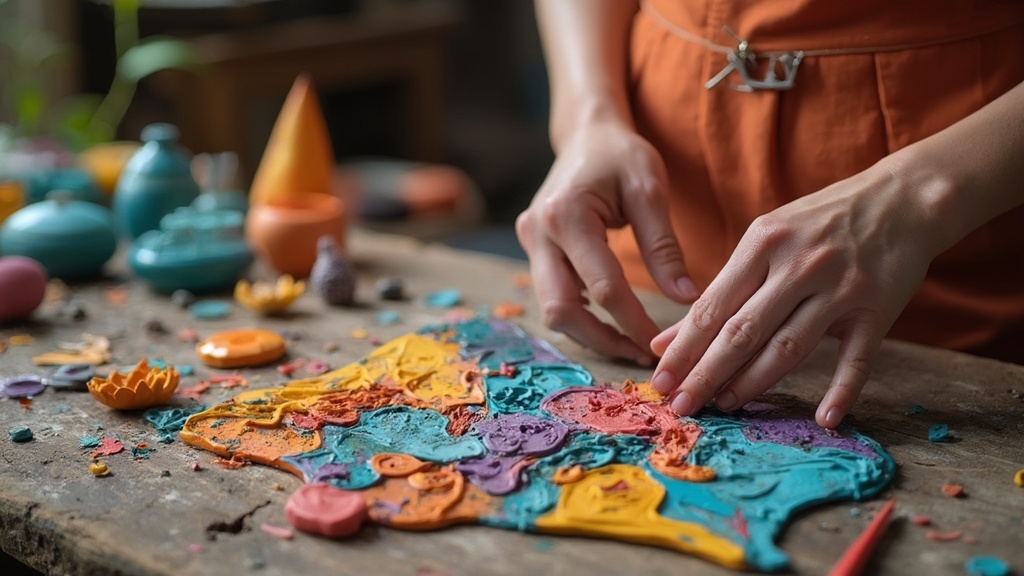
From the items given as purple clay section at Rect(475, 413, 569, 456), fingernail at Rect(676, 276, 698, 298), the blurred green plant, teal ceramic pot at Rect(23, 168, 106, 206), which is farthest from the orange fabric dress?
the blurred green plant

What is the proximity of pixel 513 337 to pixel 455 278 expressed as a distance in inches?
10.1

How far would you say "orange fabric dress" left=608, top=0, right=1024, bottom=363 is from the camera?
931 millimetres

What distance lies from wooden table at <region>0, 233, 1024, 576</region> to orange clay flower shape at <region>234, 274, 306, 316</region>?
0.10 m

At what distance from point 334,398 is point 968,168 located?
1.88 feet

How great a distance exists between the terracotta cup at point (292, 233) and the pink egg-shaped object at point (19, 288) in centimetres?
26

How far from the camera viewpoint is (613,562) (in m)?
0.65

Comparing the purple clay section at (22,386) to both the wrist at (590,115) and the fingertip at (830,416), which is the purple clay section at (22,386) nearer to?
the wrist at (590,115)

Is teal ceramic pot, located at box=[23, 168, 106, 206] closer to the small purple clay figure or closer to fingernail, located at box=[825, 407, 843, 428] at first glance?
the small purple clay figure

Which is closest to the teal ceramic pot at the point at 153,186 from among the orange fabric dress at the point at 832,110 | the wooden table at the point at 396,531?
the wooden table at the point at 396,531

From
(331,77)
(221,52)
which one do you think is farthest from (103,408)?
(331,77)

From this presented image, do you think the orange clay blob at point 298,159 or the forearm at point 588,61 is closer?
the forearm at point 588,61

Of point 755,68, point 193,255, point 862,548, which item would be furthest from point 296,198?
point 862,548

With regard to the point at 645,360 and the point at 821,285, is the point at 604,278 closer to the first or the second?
the point at 645,360

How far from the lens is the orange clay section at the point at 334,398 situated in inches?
31.9
